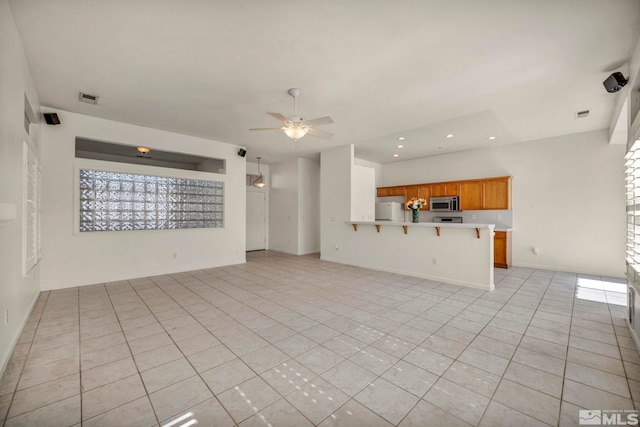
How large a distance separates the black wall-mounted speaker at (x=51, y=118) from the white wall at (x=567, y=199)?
8501 millimetres

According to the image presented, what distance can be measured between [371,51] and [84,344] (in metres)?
3.98

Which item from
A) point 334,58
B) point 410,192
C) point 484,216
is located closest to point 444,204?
point 484,216

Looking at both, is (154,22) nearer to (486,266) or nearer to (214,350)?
(214,350)

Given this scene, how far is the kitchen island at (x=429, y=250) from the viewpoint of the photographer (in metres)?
4.24

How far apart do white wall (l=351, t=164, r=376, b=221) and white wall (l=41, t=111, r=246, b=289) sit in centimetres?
292

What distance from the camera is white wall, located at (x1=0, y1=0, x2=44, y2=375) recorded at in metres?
2.08

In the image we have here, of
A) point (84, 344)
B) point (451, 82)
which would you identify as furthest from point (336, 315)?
point (451, 82)

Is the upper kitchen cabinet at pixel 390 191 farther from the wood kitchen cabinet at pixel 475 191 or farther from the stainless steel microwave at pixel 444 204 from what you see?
the stainless steel microwave at pixel 444 204

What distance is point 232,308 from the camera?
3332mm

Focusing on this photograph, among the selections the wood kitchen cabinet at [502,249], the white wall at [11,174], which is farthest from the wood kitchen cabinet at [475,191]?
the white wall at [11,174]

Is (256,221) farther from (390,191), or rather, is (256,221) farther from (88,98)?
(88,98)

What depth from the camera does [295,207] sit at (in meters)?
7.77

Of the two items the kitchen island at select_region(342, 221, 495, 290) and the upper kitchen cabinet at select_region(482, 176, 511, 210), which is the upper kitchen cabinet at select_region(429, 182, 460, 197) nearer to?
the upper kitchen cabinet at select_region(482, 176, 511, 210)

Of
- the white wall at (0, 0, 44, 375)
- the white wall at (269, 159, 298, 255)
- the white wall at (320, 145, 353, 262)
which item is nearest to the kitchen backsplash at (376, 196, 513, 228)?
the white wall at (320, 145, 353, 262)
